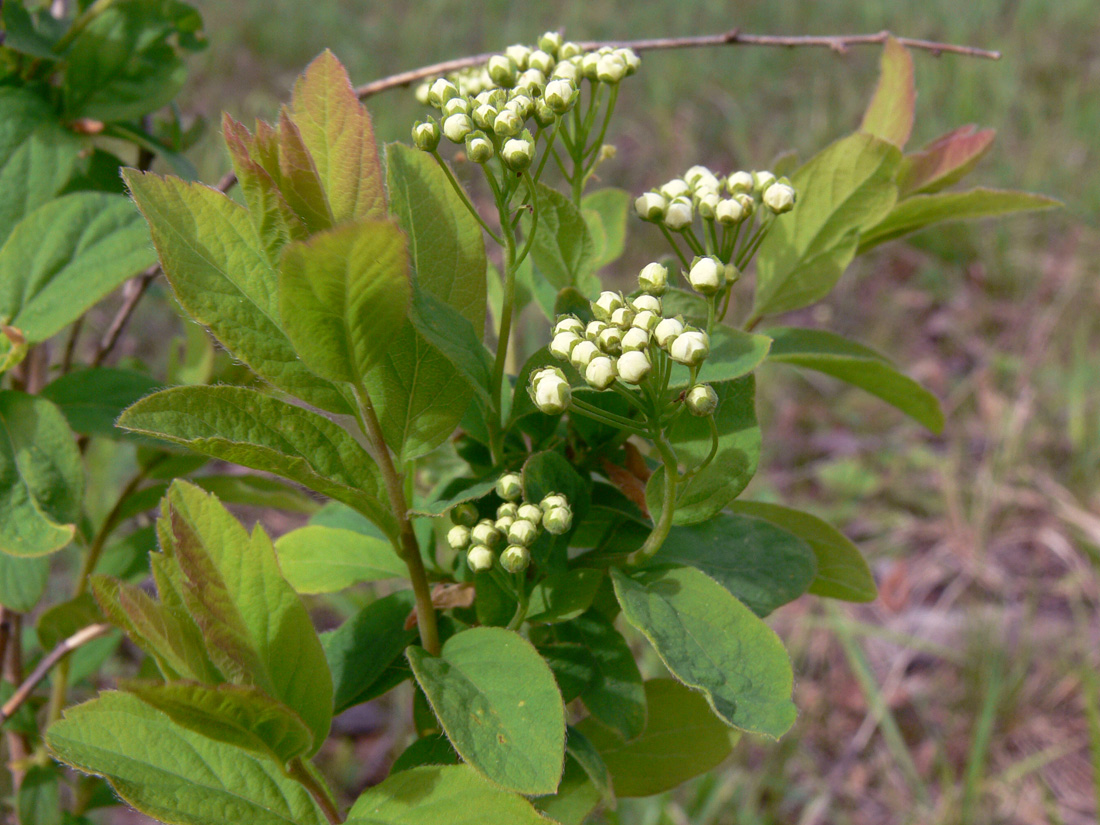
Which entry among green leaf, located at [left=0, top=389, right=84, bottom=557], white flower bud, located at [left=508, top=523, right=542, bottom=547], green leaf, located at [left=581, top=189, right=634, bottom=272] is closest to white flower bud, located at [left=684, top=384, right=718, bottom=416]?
white flower bud, located at [left=508, top=523, right=542, bottom=547]

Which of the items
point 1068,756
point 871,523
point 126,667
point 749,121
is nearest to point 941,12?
point 749,121

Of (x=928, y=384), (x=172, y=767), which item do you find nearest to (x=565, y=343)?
(x=172, y=767)

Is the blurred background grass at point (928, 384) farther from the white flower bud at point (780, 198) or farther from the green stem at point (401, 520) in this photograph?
the green stem at point (401, 520)

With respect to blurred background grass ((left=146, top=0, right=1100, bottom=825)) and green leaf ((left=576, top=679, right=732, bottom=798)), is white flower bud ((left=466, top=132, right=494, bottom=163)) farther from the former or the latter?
green leaf ((left=576, top=679, right=732, bottom=798))

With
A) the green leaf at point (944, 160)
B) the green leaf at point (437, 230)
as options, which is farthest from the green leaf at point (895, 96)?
the green leaf at point (437, 230)

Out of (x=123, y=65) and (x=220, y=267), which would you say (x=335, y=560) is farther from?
(x=123, y=65)

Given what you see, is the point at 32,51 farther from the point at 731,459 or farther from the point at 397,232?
the point at 731,459
